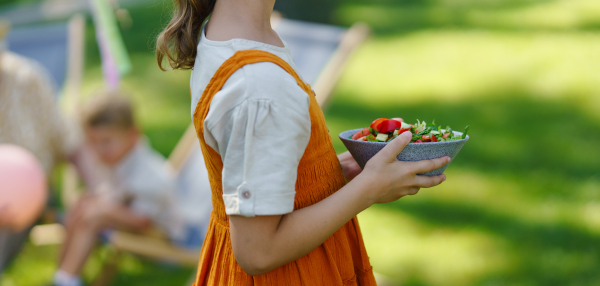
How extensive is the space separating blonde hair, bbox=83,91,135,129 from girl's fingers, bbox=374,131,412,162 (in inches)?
79.4

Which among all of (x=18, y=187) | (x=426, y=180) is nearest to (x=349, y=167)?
(x=426, y=180)

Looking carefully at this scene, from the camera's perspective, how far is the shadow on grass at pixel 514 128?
11.6 feet

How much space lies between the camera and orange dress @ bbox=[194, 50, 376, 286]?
1020 mm

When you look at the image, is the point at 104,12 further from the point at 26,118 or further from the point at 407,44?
the point at 407,44

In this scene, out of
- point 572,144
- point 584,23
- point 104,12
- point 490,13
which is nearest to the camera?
point 104,12

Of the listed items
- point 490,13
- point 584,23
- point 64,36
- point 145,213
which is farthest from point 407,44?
point 145,213

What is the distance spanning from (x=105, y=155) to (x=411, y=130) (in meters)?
2.07

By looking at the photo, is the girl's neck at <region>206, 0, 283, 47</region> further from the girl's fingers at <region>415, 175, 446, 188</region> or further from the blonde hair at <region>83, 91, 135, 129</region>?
the blonde hair at <region>83, 91, 135, 129</region>

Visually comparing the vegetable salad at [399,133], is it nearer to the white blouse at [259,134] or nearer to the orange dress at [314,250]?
the orange dress at [314,250]

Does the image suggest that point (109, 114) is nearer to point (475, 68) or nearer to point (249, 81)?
point (249, 81)

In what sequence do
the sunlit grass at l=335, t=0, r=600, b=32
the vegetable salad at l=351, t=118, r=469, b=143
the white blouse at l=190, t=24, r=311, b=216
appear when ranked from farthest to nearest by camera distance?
the sunlit grass at l=335, t=0, r=600, b=32
the vegetable salad at l=351, t=118, r=469, b=143
the white blouse at l=190, t=24, r=311, b=216

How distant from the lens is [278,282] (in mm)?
1073

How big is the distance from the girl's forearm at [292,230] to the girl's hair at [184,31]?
1.32ft

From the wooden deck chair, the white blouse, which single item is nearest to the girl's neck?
the white blouse
